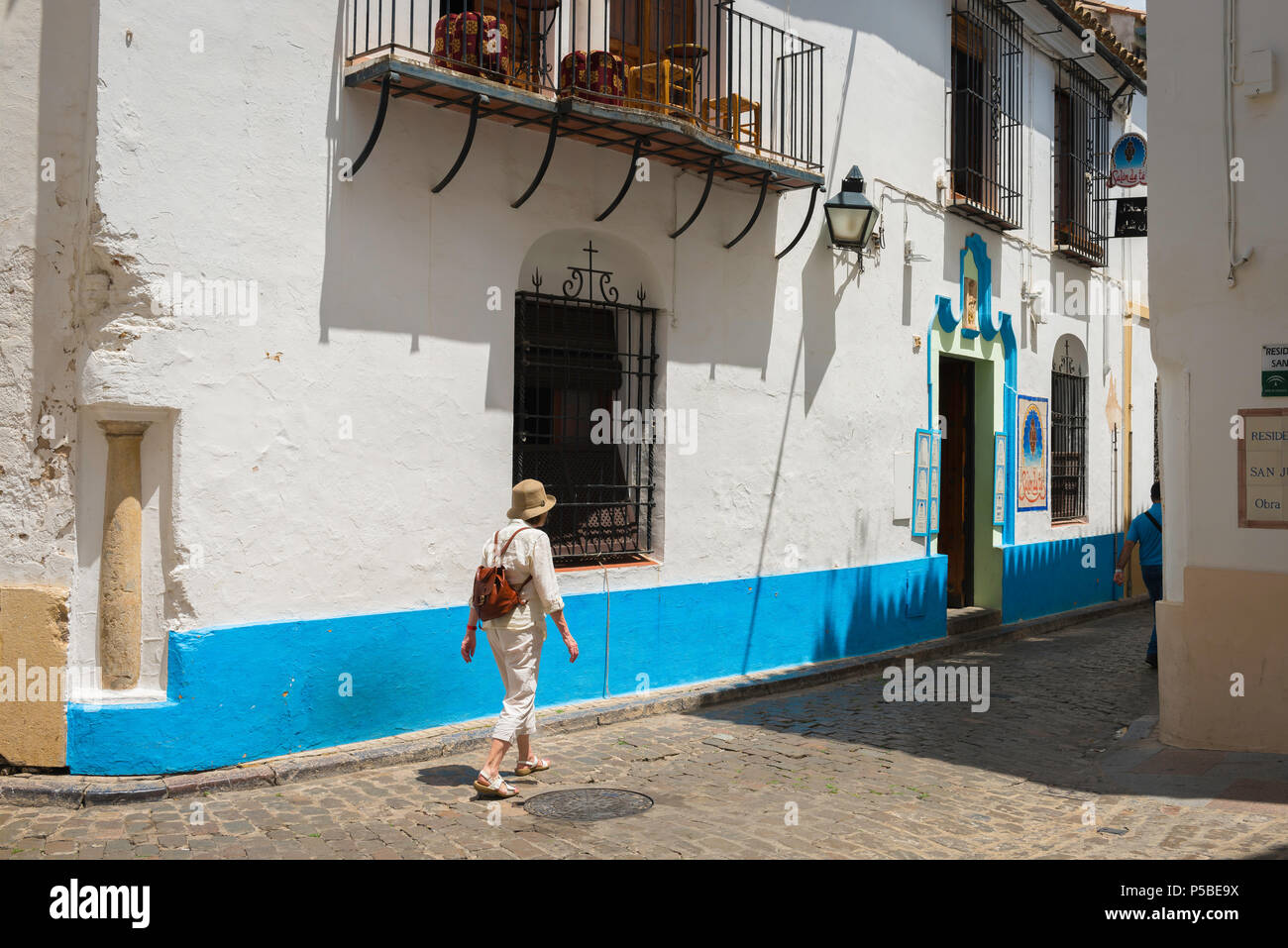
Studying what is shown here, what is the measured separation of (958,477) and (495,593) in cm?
823

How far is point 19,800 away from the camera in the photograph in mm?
5785

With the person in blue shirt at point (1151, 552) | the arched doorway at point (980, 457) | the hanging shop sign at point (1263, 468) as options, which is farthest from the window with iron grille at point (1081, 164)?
the hanging shop sign at point (1263, 468)

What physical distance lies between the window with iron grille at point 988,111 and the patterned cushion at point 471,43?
6478 millimetres

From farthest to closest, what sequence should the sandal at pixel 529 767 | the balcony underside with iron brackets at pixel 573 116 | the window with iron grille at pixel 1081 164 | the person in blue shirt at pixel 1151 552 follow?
the window with iron grille at pixel 1081 164 < the person in blue shirt at pixel 1151 552 < the balcony underside with iron brackets at pixel 573 116 < the sandal at pixel 529 767

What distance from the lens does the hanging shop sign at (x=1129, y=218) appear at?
14.4m

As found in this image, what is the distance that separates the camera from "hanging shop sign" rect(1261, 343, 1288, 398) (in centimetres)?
682

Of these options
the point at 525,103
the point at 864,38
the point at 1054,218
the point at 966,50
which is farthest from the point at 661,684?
the point at 1054,218

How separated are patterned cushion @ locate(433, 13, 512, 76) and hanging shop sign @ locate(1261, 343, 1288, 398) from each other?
16.1 feet

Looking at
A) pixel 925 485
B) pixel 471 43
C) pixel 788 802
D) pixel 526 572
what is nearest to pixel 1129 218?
pixel 925 485

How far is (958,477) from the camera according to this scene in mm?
13141

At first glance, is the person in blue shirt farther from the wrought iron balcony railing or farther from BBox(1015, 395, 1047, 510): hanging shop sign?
the wrought iron balcony railing

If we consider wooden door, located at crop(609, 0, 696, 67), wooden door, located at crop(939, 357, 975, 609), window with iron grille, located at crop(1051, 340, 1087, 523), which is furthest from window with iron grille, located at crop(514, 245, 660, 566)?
window with iron grille, located at crop(1051, 340, 1087, 523)

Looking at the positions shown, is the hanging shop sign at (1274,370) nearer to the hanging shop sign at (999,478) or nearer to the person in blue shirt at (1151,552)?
the person in blue shirt at (1151,552)

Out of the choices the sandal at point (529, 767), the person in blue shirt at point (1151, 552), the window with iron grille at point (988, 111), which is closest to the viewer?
the sandal at point (529, 767)
